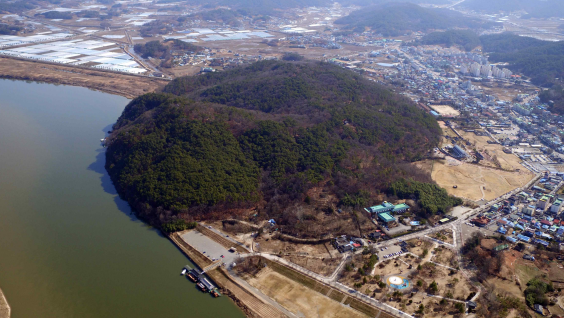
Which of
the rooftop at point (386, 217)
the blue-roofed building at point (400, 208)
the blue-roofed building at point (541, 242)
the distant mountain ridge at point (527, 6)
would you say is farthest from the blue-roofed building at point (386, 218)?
the distant mountain ridge at point (527, 6)

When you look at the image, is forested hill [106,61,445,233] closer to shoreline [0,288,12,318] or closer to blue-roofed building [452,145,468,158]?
blue-roofed building [452,145,468,158]

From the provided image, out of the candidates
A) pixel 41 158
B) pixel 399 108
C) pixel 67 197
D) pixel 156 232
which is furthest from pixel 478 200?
pixel 41 158

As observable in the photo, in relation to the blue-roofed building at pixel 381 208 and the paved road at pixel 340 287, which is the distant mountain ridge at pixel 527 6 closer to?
the blue-roofed building at pixel 381 208

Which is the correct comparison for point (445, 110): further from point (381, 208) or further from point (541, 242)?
point (381, 208)

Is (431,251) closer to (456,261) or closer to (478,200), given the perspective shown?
(456,261)

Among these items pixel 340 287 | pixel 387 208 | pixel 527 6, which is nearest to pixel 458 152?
pixel 387 208

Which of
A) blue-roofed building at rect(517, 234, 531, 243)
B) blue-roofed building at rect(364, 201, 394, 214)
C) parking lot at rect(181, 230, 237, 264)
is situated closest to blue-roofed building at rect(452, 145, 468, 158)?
blue-roofed building at rect(517, 234, 531, 243)
